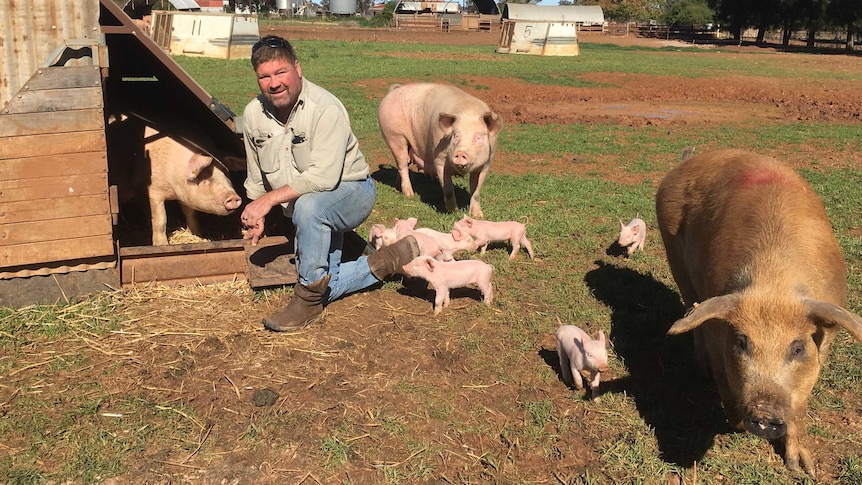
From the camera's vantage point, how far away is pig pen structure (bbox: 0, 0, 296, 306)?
4.53m

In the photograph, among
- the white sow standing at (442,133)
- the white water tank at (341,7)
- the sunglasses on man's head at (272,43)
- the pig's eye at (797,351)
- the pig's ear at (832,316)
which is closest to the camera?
the pig's ear at (832,316)

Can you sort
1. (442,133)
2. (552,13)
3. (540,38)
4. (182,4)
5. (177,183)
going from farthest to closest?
(552,13) → (182,4) → (540,38) → (442,133) → (177,183)

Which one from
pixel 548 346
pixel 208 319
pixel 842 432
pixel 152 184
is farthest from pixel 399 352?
pixel 152 184

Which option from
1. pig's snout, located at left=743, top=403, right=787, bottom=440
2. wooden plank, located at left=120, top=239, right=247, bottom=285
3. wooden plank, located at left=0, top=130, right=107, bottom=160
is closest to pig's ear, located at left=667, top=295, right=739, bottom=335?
pig's snout, located at left=743, top=403, right=787, bottom=440

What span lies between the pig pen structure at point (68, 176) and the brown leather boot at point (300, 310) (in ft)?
1.65

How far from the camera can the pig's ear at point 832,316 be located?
2.85 metres

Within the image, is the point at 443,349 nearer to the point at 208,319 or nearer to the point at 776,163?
the point at 208,319

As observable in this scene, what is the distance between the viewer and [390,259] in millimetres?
5242

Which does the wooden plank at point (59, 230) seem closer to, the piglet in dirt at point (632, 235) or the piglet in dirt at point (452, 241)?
the piglet in dirt at point (452, 241)

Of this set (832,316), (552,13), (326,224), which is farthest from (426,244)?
(552,13)

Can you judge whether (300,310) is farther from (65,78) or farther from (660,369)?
(660,369)

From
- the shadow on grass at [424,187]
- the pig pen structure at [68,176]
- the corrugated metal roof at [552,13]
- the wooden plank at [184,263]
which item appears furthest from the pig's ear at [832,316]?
the corrugated metal roof at [552,13]

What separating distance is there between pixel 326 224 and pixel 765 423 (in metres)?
2.92

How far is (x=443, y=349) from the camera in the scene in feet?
14.8
